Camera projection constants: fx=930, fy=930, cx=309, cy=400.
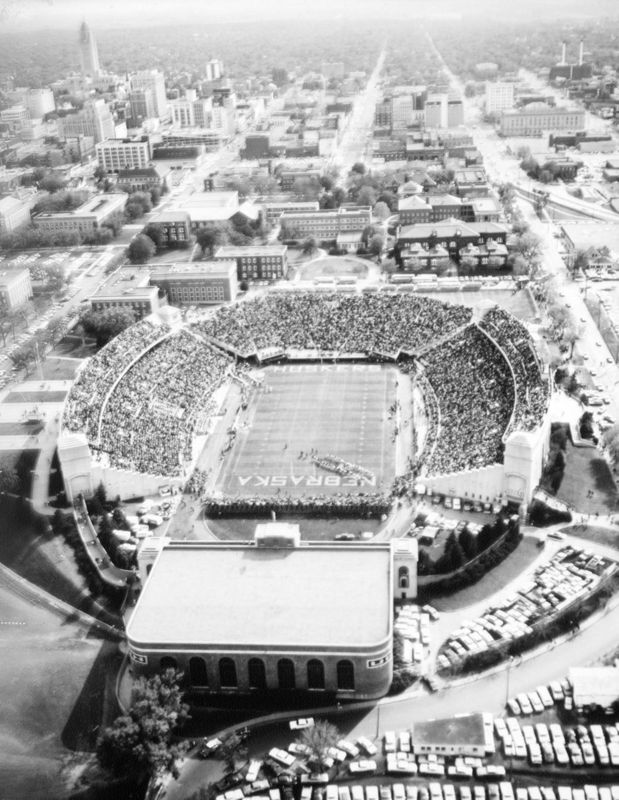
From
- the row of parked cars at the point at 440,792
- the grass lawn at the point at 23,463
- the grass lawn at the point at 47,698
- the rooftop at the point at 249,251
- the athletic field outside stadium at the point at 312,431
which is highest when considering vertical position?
the rooftop at the point at 249,251

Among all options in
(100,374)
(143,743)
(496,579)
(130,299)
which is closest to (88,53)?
(130,299)

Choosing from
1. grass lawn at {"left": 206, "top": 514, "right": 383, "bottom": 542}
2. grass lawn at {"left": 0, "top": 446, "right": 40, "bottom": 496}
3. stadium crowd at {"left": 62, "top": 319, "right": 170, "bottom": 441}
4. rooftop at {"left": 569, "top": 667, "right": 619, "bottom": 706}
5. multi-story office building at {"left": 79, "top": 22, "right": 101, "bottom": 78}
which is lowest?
grass lawn at {"left": 0, "top": 446, "right": 40, "bottom": 496}

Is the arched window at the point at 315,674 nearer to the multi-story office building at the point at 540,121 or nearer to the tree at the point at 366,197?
the tree at the point at 366,197

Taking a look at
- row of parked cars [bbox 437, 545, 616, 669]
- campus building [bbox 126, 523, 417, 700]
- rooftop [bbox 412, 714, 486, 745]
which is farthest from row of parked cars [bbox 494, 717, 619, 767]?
campus building [bbox 126, 523, 417, 700]

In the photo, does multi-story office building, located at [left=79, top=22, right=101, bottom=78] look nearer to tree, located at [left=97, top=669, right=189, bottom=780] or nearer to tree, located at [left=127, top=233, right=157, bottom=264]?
tree, located at [left=127, top=233, right=157, bottom=264]

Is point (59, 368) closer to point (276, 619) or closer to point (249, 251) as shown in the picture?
point (249, 251)

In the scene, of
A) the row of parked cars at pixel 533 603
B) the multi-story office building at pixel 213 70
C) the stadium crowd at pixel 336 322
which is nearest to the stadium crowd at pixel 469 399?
the stadium crowd at pixel 336 322
